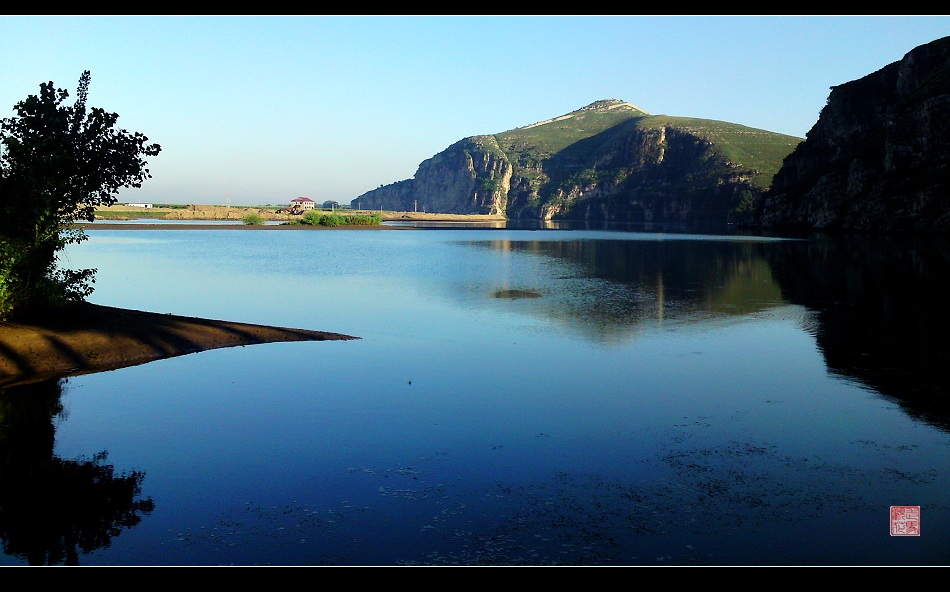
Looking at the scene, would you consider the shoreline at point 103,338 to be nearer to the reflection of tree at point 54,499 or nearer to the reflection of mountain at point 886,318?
the reflection of tree at point 54,499

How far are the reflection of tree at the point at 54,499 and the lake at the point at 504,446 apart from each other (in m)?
0.06

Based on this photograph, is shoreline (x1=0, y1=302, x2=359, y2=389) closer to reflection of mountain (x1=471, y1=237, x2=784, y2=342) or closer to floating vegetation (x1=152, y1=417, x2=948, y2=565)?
reflection of mountain (x1=471, y1=237, x2=784, y2=342)

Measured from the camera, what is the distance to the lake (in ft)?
43.4

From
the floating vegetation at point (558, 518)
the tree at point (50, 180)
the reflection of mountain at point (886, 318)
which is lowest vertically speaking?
the floating vegetation at point (558, 518)

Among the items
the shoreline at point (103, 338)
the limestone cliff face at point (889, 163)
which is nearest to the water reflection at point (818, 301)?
the shoreline at point (103, 338)

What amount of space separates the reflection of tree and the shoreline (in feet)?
21.4

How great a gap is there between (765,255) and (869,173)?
83397 millimetres

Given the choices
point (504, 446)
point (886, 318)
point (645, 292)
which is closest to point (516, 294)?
point (645, 292)

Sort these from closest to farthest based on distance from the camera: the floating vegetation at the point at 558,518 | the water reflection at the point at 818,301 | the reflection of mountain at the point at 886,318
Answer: the floating vegetation at the point at 558,518 → the reflection of mountain at the point at 886,318 → the water reflection at the point at 818,301

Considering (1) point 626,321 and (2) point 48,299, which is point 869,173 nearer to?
(1) point 626,321

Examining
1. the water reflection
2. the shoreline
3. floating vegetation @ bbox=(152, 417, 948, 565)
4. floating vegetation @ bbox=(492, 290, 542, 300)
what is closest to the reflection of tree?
floating vegetation @ bbox=(152, 417, 948, 565)

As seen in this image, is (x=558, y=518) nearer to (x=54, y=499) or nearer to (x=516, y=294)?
(x=54, y=499)

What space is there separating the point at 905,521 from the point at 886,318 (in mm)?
29262

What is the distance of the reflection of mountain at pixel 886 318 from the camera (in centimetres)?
2494
